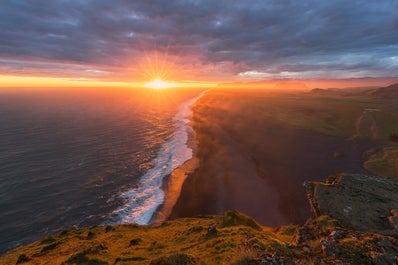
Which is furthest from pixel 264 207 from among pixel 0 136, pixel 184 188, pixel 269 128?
pixel 0 136

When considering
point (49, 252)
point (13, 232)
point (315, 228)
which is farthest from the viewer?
point (13, 232)

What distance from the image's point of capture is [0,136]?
62031mm

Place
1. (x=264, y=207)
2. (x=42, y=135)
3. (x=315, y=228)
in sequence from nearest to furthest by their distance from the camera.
Answer: (x=315, y=228), (x=264, y=207), (x=42, y=135)

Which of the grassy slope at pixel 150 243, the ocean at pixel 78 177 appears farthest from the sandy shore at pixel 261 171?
the grassy slope at pixel 150 243

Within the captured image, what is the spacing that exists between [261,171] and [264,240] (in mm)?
27776

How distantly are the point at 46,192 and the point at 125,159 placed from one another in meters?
16.3

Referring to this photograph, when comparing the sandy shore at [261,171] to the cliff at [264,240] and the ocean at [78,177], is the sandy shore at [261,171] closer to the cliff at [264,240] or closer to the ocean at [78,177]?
the ocean at [78,177]

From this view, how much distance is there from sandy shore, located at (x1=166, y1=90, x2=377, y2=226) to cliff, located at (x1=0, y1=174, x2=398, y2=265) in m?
8.73

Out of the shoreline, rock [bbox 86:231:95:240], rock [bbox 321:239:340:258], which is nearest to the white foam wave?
the shoreline

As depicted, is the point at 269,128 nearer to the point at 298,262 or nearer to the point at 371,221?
the point at 371,221

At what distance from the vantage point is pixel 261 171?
39.8 metres

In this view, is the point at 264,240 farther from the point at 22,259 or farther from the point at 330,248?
the point at 22,259

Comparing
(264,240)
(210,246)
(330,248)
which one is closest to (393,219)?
(330,248)

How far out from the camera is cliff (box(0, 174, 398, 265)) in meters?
10.6
